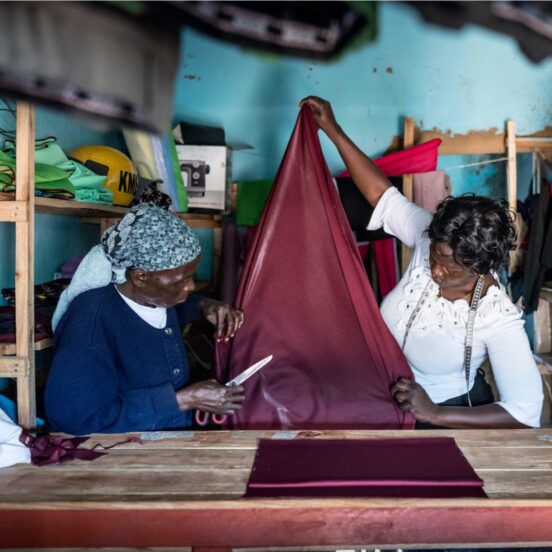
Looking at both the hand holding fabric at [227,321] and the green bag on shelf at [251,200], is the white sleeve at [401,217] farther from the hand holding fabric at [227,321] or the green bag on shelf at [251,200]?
the green bag on shelf at [251,200]

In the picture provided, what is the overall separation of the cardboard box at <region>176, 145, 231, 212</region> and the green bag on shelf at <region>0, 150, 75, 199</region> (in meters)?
1.17

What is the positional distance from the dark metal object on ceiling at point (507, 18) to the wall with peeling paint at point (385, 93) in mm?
2671

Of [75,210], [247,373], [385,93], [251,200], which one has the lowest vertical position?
[247,373]

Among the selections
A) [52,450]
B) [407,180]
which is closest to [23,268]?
[52,450]

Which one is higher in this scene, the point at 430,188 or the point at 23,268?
the point at 430,188

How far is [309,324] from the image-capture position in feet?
5.85

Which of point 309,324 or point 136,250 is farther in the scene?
point 309,324

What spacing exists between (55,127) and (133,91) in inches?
72.5

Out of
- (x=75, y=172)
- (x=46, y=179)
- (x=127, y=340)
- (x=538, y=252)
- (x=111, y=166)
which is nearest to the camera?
(x=127, y=340)

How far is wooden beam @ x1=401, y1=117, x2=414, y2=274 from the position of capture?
2953 millimetres

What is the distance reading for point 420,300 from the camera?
180 centimetres

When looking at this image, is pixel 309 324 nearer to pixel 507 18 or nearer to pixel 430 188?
pixel 507 18

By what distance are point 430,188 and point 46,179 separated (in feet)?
6.42

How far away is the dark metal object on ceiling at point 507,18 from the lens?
2.11 feet
